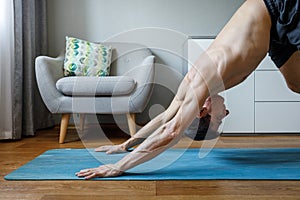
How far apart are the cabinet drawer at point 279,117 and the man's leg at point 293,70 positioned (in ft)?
3.24

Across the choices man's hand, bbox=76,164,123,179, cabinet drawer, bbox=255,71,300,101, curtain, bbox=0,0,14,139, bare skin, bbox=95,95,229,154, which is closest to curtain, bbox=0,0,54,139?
curtain, bbox=0,0,14,139

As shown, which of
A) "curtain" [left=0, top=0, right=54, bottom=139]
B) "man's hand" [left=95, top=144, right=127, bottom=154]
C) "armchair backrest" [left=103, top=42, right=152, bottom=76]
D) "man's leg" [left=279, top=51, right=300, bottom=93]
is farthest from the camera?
"armchair backrest" [left=103, top=42, right=152, bottom=76]

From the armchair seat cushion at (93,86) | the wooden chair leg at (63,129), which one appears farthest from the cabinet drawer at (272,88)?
the wooden chair leg at (63,129)

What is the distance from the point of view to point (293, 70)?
1620mm

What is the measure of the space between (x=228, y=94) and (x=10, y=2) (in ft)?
5.38

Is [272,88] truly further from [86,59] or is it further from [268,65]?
[86,59]

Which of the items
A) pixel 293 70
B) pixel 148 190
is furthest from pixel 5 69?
pixel 293 70

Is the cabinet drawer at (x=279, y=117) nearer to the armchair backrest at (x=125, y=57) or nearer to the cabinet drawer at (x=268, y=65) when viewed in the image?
the cabinet drawer at (x=268, y=65)

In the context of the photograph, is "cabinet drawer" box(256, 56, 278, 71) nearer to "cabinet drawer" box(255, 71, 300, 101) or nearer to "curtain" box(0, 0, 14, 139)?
"cabinet drawer" box(255, 71, 300, 101)

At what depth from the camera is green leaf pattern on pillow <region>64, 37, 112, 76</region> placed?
2.79 metres

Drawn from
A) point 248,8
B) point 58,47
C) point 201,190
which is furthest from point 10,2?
point 201,190

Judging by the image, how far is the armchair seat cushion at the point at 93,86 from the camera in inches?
93.6

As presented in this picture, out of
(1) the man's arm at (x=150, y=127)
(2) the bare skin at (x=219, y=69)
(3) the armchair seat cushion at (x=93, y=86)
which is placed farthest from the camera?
(3) the armchair seat cushion at (x=93, y=86)

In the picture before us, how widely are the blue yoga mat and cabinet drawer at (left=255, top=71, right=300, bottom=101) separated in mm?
732
